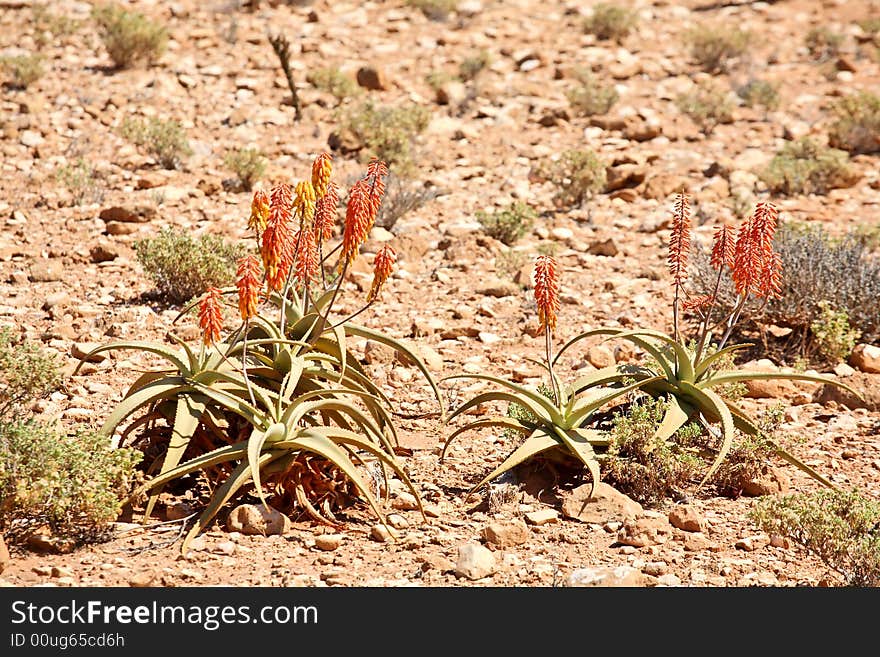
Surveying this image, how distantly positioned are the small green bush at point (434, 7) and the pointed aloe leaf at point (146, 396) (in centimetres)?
936

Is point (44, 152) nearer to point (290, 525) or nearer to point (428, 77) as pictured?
point (428, 77)

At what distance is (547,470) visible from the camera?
4727 mm

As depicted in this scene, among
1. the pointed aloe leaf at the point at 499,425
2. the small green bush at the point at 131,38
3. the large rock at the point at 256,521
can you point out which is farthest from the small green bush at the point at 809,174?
the large rock at the point at 256,521

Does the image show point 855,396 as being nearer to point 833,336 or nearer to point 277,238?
point 833,336

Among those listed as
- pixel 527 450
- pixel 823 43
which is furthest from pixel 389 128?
pixel 823 43

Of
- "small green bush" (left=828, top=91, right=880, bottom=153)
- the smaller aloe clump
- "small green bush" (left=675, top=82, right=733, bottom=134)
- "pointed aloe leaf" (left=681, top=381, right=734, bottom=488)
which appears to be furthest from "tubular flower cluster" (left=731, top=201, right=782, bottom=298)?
"small green bush" (left=675, top=82, right=733, bottom=134)

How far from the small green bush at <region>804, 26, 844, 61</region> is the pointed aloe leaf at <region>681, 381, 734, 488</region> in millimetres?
8911

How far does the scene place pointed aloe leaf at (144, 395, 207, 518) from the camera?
4.15 metres

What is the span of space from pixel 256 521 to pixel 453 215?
4.69 metres

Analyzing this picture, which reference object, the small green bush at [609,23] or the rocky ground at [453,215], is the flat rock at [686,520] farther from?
the small green bush at [609,23]

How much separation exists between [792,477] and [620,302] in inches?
91.1

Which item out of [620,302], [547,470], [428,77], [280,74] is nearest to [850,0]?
[428,77]

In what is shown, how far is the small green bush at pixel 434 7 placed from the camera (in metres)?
12.7

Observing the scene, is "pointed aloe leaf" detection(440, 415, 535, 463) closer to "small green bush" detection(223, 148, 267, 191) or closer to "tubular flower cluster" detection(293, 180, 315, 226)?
"tubular flower cluster" detection(293, 180, 315, 226)
